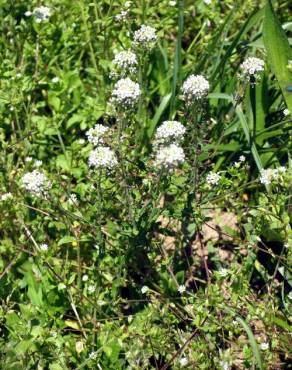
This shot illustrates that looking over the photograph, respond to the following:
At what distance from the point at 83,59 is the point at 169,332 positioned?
1884mm

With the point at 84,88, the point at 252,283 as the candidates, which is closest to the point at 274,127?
the point at 252,283

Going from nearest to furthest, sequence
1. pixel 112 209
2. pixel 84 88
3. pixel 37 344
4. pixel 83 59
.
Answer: pixel 37 344 → pixel 112 209 → pixel 84 88 → pixel 83 59

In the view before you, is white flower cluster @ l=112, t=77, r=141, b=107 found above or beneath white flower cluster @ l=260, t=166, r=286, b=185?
above

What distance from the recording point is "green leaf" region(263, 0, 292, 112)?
10.5 feet

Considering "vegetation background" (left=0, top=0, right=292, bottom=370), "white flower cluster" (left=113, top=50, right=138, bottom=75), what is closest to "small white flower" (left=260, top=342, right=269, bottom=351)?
"vegetation background" (left=0, top=0, right=292, bottom=370)

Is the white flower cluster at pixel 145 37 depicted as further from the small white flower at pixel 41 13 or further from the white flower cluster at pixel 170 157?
the small white flower at pixel 41 13

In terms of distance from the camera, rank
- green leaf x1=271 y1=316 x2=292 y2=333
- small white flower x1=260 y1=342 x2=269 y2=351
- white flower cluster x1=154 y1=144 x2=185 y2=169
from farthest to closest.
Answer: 1. green leaf x1=271 y1=316 x2=292 y2=333
2. small white flower x1=260 y1=342 x2=269 y2=351
3. white flower cluster x1=154 y1=144 x2=185 y2=169

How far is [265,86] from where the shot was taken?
3.38 metres

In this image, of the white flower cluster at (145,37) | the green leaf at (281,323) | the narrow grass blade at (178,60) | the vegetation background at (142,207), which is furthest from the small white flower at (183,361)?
the narrow grass blade at (178,60)

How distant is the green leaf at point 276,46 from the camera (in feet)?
10.5

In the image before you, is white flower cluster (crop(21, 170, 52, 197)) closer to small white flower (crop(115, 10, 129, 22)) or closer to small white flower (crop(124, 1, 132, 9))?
small white flower (crop(115, 10, 129, 22))

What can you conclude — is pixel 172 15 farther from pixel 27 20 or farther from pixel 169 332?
pixel 169 332

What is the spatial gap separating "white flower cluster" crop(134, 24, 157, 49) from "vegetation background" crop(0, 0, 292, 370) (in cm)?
15

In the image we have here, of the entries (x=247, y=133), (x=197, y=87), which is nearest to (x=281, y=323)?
(x=247, y=133)
